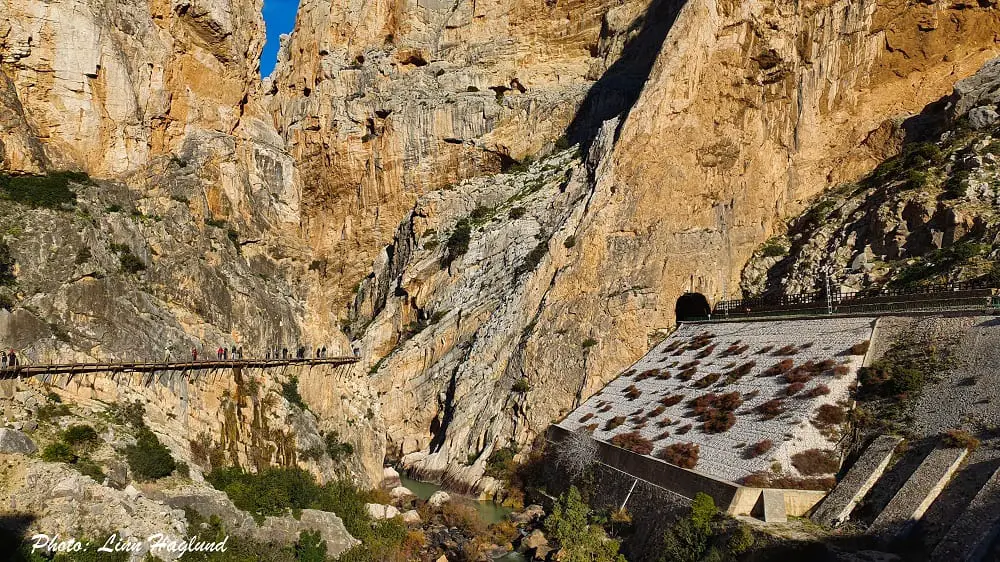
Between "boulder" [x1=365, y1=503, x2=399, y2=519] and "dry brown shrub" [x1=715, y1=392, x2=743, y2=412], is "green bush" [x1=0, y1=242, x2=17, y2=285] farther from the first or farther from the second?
"dry brown shrub" [x1=715, y1=392, x2=743, y2=412]

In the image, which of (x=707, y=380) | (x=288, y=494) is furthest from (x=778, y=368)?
(x=288, y=494)

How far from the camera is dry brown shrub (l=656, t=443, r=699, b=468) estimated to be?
28031 mm

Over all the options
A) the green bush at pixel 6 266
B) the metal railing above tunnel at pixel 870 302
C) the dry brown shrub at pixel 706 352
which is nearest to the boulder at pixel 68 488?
the green bush at pixel 6 266

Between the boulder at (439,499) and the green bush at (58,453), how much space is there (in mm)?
17692

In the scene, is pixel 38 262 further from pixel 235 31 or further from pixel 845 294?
pixel 845 294

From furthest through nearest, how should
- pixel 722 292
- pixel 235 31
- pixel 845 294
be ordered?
1. pixel 722 292
2. pixel 235 31
3. pixel 845 294

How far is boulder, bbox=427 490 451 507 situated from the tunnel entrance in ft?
59.0

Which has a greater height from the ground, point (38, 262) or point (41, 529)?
point (38, 262)

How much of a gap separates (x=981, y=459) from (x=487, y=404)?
26.1 m

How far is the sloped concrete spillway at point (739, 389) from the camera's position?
2691cm

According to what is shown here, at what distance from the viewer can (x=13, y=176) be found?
2869cm

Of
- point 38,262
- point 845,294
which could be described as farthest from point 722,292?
point 38,262

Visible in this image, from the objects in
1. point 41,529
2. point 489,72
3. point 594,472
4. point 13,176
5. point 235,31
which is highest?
point 489,72

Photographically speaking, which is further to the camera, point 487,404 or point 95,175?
point 487,404
